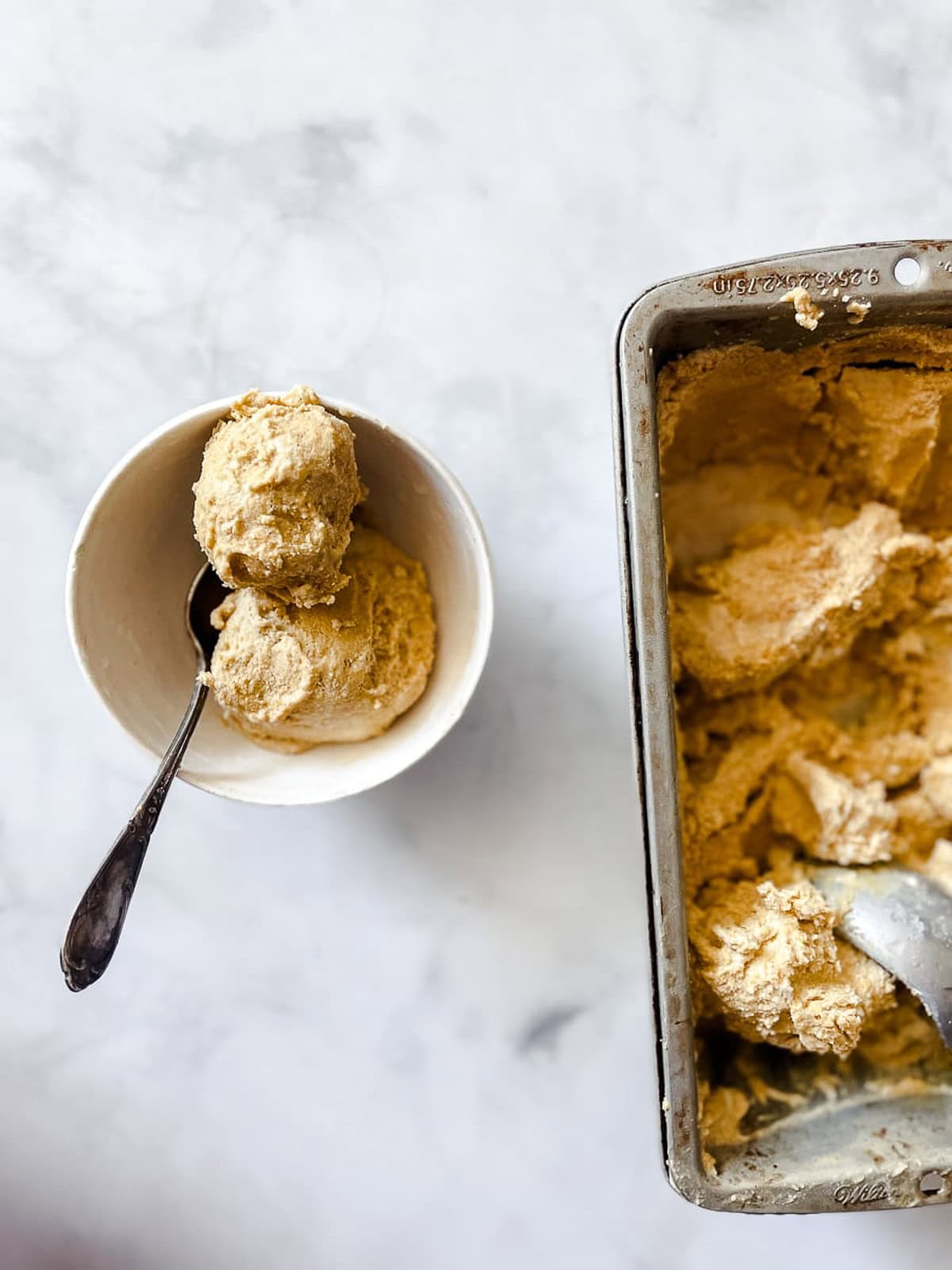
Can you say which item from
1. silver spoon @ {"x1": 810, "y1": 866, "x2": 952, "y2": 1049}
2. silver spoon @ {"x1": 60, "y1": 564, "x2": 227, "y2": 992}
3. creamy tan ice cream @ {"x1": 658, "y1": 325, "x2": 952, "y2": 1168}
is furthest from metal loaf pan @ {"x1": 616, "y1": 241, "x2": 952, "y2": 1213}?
silver spoon @ {"x1": 60, "y1": 564, "x2": 227, "y2": 992}

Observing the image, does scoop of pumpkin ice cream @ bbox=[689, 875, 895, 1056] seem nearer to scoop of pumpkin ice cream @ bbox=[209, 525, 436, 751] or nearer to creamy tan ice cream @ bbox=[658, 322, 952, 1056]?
creamy tan ice cream @ bbox=[658, 322, 952, 1056]

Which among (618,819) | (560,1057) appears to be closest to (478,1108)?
(560,1057)

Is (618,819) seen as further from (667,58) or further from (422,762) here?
(667,58)

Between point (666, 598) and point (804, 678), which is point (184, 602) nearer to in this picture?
point (666, 598)

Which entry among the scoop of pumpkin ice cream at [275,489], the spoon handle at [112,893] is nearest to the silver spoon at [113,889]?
the spoon handle at [112,893]

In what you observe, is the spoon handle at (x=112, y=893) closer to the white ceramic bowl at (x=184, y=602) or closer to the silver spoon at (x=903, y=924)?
the white ceramic bowl at (x=184, y=602)

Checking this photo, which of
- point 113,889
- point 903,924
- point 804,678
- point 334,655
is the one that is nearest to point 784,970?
point 903,924
